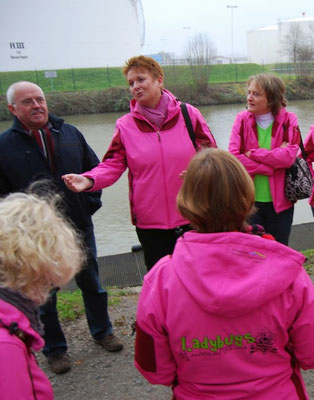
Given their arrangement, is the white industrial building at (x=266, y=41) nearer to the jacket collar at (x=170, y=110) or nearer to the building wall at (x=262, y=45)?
the building wall at (x=262, y=45)

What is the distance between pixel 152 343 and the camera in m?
1.40

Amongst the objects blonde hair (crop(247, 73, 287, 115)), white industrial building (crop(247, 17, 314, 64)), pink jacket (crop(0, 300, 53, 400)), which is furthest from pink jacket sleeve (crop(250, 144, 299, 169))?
white industrial building (crop(247, 17, 314, 64))

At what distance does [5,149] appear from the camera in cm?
244

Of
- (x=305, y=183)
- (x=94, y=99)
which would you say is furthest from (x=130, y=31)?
(x=305, y=183)

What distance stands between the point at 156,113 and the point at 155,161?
35cm

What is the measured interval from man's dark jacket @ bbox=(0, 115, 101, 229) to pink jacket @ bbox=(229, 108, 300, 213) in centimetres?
123

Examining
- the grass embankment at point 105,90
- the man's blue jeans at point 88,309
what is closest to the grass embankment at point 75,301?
the man's blue jeans at point 88,309

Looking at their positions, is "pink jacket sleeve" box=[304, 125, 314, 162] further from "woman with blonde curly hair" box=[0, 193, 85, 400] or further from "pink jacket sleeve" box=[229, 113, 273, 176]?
"woman with blonde curly hair" box=[0, 193, 85, 400]

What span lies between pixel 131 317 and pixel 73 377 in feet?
2.58

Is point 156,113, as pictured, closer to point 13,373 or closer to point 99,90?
point 13,373

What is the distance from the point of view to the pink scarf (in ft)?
8.48

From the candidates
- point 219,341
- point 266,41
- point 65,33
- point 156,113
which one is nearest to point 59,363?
point 219,341

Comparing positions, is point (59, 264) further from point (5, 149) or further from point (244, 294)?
point (5, 149)

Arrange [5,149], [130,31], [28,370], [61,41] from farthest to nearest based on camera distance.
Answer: [130,31], [61,41], [5,149], [28,370]
